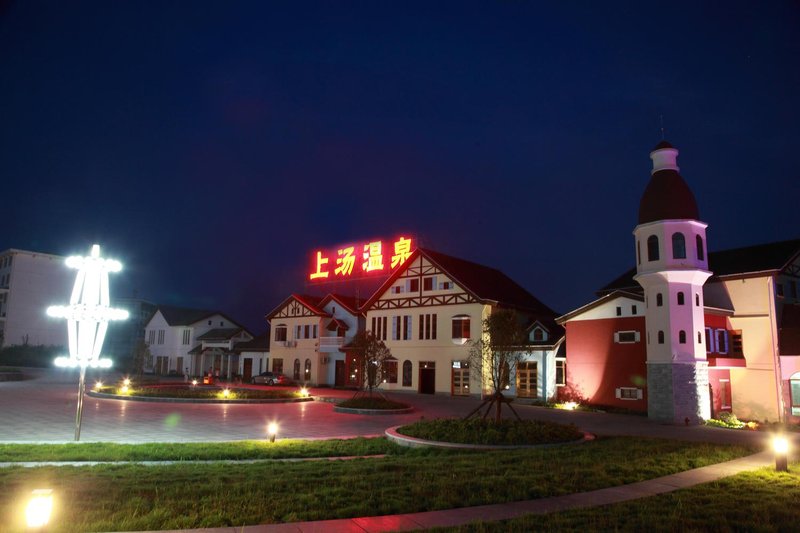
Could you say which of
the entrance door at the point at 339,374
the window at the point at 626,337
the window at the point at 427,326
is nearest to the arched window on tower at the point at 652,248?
the window at the point at 626,337

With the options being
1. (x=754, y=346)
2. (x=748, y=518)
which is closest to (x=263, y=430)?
(x=748, y=518)

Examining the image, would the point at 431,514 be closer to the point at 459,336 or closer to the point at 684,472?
the point at 684,472

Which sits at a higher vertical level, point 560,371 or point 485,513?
point 560,371

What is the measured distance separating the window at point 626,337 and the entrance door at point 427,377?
1350cm

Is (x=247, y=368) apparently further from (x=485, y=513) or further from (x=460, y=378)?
(x=485, y=513)

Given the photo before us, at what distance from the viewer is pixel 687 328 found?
80.1 feet

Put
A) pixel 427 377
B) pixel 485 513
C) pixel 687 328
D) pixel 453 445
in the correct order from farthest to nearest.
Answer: pixel 427 377
pixel 687 328
pixel 453 445
pixel 485 513

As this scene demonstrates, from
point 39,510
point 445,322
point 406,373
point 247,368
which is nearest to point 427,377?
point 406,373

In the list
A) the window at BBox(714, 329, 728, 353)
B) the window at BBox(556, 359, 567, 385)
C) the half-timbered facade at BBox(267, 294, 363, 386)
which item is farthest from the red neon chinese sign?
the window at BBox(714, 329, 728, 353)

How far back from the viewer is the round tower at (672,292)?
24.0m

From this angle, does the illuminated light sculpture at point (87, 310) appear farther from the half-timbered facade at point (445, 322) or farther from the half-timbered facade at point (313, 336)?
the half-timbered facade at point (313, 336)

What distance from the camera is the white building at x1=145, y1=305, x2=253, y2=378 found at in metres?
57.0

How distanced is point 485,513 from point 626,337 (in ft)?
77.3

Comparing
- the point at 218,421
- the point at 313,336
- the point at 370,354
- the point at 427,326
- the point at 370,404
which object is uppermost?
the point at 427,326
